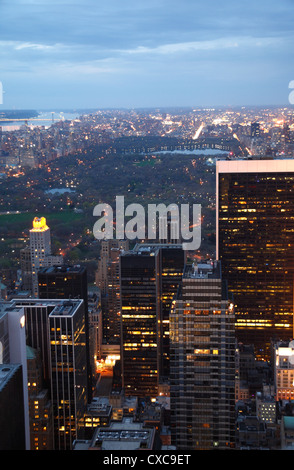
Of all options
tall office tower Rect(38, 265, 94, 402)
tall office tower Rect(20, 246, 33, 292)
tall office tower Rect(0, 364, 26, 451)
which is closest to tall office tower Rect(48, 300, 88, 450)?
tall office tower Rect(38, 265, 94, 402)

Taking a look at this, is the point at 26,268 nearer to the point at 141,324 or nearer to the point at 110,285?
the point at 110,285

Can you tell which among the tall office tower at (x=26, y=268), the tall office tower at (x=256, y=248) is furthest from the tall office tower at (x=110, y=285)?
the tall office tower at (x=256, y=248)

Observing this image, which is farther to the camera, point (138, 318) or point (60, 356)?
point (138, 318)

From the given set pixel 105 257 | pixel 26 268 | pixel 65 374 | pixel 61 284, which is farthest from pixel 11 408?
pixel 105 257

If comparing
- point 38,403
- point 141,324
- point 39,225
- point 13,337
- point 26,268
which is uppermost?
point 13,337

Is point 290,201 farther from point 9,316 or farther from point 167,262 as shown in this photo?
point 9,316

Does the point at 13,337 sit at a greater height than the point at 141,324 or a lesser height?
greater

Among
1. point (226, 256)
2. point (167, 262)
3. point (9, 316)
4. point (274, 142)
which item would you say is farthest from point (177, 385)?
point (274, 142)

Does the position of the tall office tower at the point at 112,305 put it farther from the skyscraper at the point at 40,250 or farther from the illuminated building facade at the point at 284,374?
the illuminated building facade at the point at 284,374
